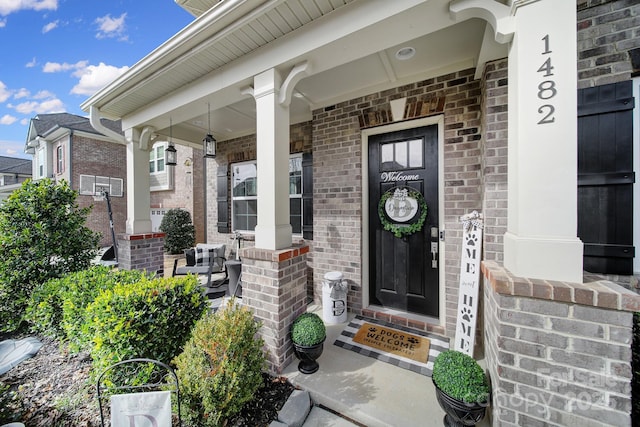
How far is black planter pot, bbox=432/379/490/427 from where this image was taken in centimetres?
145

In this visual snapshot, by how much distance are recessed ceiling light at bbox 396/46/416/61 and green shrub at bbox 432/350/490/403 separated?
109 inches

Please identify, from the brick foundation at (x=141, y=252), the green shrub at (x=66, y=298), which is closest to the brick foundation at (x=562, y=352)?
the green shrub at (x=66, y=298)

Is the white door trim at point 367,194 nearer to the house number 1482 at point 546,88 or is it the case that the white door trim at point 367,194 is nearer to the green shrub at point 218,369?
the house number 1482 at point 546,88

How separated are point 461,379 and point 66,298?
144 inches

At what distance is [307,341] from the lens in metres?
2.11

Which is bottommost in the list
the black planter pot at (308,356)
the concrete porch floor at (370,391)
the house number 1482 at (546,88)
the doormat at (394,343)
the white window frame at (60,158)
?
the concrete porch floor at (370,391)

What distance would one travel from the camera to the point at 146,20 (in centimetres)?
497

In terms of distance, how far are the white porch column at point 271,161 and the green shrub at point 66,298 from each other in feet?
4.95

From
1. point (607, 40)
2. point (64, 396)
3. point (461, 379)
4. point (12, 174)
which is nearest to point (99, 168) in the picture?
point (64, 396)

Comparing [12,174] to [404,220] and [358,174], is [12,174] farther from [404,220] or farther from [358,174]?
[404,220]

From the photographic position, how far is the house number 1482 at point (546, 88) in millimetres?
1377

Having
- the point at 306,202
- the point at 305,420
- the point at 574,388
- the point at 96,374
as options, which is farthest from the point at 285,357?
the point at 306,202

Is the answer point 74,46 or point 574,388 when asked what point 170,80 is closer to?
point 574,388

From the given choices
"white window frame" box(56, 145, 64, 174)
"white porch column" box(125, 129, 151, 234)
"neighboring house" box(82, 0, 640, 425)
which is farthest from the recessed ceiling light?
"white window frame" box(56, 145, 64, 174)
